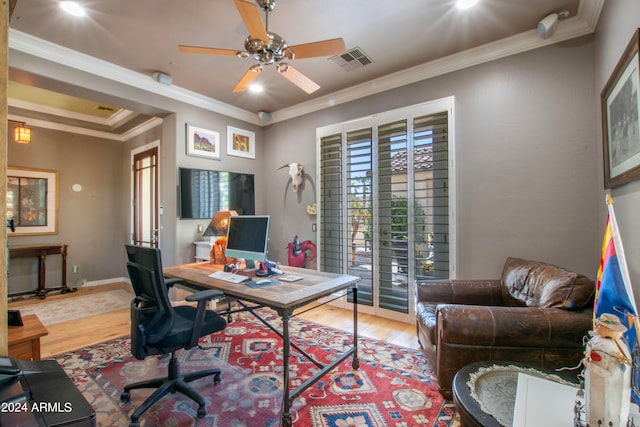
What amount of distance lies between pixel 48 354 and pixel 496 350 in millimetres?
3707

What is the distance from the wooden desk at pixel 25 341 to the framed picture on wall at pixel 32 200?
377cm

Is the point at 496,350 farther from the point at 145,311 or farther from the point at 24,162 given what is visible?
the point at 24,162

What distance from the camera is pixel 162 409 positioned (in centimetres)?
185

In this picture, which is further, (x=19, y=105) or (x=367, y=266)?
(x=19, y=105)

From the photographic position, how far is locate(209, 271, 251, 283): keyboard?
86.1 inches

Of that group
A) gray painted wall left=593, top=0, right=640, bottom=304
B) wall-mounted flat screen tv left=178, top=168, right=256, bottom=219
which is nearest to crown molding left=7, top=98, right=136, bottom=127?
wall-mounted flat screen tv left=178, top=168, right=256, bottom=219

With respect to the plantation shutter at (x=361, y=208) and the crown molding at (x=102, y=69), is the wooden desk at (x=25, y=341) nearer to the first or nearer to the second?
the crown molding at (x=102, y=69)

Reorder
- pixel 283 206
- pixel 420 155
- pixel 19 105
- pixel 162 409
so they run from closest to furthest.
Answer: pixel 162 409 → pixel 420 155 → pixel 19 105 → pixel 283 206

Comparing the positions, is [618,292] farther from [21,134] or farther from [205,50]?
[21,134]

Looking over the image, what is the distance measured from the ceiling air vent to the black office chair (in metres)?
2.63

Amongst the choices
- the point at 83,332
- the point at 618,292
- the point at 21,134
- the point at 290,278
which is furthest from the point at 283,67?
the point at 21,134

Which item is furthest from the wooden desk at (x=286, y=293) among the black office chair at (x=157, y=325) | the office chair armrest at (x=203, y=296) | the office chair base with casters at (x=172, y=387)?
the office chair base with casters at (x=172, y=387)

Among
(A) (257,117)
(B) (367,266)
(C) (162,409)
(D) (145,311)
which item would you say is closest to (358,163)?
(B) (367,266)

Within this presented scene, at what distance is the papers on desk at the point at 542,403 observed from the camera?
1.05 metres
